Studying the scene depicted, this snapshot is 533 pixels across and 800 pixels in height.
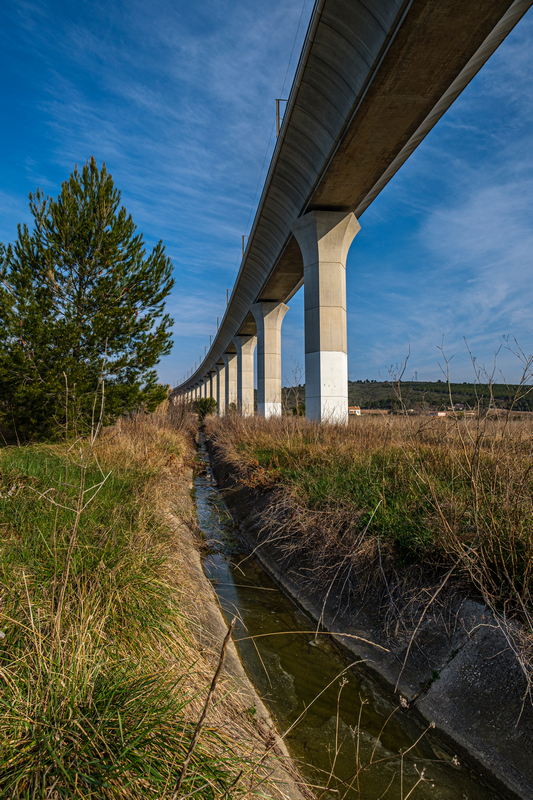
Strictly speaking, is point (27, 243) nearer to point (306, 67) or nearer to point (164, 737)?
point (306, 67)

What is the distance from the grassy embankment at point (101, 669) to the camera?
152 cm

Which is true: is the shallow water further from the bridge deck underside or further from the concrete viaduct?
the bridge deck underside

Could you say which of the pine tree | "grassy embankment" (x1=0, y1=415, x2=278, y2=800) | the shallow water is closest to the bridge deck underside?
the pine tree

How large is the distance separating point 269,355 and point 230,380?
1400 centimetres

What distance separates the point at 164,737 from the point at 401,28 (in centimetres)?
900

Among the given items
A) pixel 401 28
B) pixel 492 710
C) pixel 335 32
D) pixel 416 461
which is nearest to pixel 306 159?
pixel 335 32

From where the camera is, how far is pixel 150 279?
10969 mm

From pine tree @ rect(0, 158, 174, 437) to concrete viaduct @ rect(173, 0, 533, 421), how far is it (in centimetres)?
440

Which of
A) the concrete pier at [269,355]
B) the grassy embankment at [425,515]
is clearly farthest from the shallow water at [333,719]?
the concrete pier at [269,355]

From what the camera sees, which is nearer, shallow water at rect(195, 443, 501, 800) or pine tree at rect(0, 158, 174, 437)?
shallow water at rect(195, 443, 501, 800)

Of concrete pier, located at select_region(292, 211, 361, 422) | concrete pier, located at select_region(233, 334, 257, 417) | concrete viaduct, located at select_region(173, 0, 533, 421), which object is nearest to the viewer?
concrete viaduct, located at select_region(173, 0, 533, 421)

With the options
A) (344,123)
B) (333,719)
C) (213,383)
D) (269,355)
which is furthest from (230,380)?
(333,719)

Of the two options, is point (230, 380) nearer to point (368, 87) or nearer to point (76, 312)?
point (76, 312)

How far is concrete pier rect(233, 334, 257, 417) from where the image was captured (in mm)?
28016
